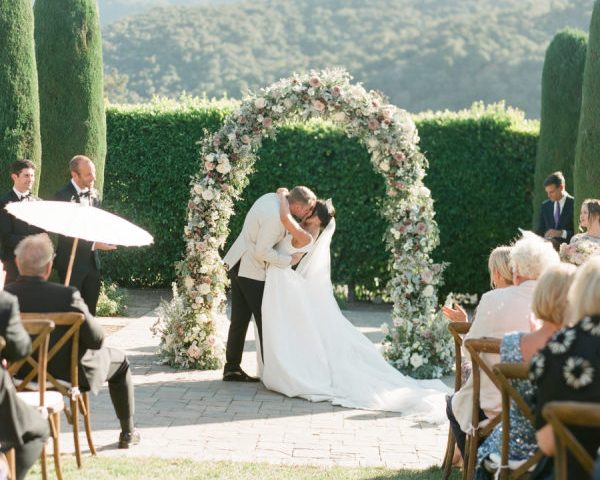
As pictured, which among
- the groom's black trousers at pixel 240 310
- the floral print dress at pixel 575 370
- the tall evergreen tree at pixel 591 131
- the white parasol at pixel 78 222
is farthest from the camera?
the tall evergreen tree at pixel 591 131

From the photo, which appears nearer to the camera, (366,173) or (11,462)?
(11,462)

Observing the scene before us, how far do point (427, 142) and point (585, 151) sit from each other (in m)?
2.60

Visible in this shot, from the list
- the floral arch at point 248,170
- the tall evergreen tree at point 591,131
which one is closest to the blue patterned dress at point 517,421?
the floral arch at point 248,170

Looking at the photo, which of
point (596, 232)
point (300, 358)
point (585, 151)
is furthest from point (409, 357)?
point (585, 151)

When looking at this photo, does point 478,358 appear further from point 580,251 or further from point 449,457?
point 580,251

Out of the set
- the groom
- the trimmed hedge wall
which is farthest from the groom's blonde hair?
the trimmed hedge wall

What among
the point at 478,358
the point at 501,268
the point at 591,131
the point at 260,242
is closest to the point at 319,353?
the point at 260,242

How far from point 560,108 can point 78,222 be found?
32.7 feet

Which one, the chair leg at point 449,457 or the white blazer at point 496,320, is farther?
the chair leg at point 449,457

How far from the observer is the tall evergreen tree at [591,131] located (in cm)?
1183

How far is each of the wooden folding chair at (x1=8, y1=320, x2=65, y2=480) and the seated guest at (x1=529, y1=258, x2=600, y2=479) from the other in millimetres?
2320

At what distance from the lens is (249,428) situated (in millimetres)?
6613

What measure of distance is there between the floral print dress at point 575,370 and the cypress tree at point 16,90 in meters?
8.04

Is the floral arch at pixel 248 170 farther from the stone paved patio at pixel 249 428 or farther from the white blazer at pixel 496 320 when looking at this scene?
the white blazer at pixel 496 320
